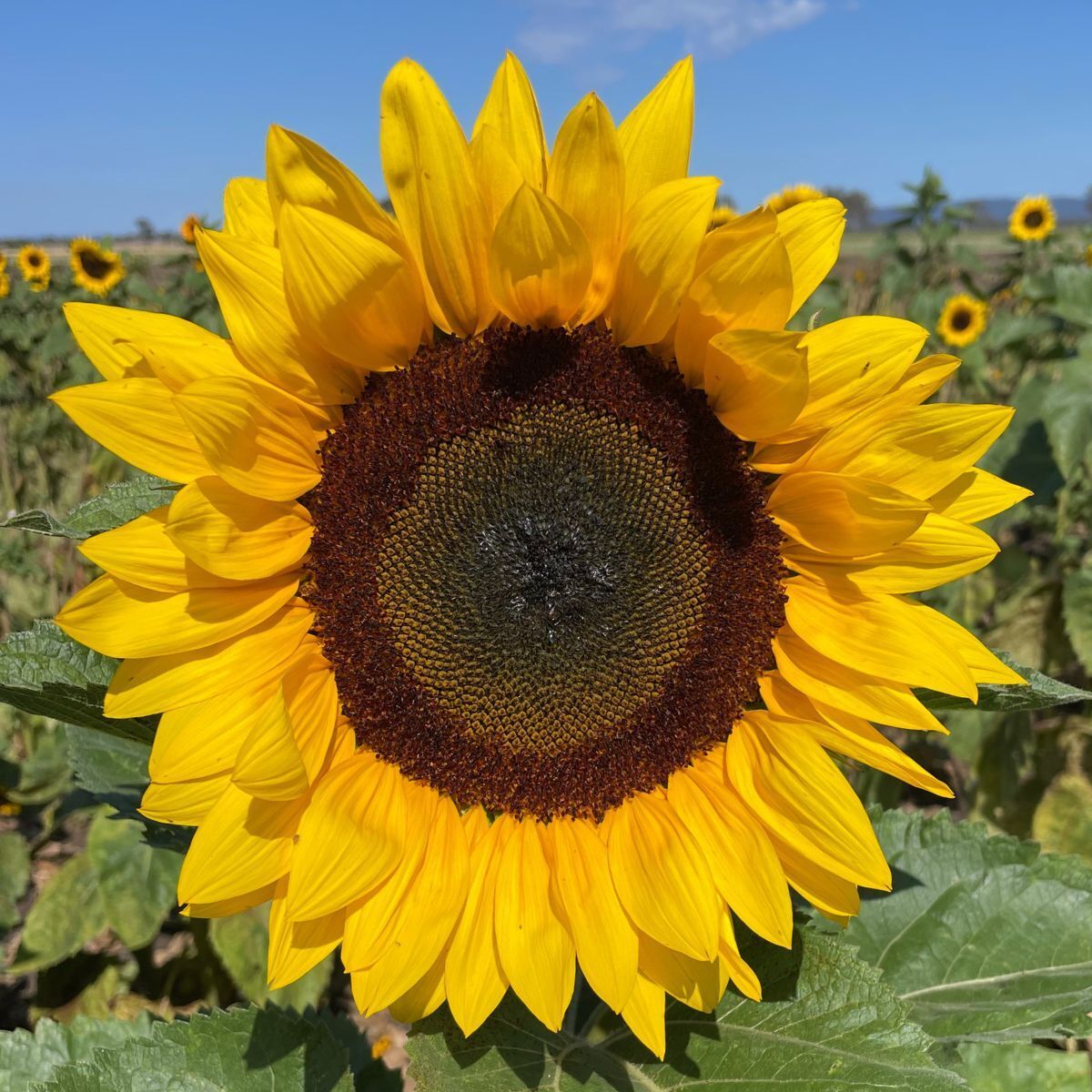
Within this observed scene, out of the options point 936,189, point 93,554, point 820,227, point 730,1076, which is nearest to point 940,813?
point 730,1076

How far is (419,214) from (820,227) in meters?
0.62

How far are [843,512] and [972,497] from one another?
10.1 inches

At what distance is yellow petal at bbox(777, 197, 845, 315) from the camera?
57.1 inches

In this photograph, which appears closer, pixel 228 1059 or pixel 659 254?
pixel 659 254

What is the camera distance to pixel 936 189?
10.3 m

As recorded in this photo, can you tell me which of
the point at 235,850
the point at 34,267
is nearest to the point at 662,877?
the point at 235,850

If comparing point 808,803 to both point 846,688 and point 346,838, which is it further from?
point 346,838

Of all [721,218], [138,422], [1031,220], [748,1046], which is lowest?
[748,1046]

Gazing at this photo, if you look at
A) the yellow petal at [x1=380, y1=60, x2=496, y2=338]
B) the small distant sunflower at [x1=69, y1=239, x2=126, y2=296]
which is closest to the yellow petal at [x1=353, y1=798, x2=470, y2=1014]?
the yellow petal at [x1=380, y1=60, x2=496, y2=338]

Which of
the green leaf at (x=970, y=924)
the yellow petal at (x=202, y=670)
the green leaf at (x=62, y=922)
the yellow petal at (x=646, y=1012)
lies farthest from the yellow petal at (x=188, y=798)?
the green leaf at (x=62, y=922)

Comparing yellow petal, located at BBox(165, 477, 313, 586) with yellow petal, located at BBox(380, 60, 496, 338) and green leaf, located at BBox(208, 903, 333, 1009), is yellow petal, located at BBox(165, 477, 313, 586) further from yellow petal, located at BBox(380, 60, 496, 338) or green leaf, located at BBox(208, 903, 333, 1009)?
green leaf, located at BBox(208, 903, 333, 1009)

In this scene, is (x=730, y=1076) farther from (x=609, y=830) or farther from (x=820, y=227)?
(x=820, y=227)

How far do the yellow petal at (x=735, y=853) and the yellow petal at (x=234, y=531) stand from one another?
2.68ft

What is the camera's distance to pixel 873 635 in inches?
62.7
